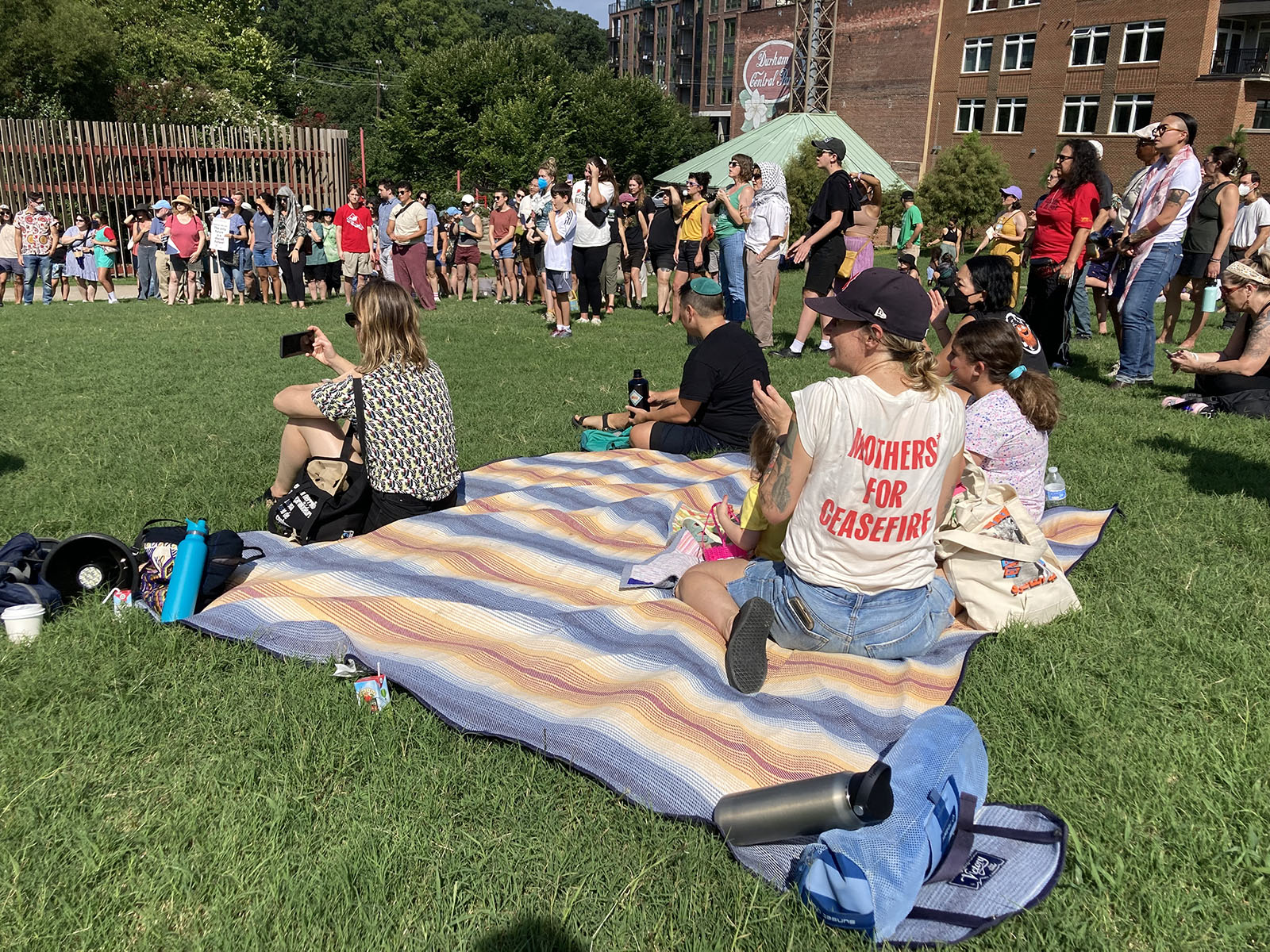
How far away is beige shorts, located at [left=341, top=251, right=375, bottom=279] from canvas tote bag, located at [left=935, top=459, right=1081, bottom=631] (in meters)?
14.4

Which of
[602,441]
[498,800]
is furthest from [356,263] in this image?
[498,800]

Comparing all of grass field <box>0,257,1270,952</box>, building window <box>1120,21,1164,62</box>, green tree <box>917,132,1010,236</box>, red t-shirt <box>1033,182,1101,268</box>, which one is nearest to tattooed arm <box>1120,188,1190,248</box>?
red t-shirt <box>1033,182,1101,268</box>

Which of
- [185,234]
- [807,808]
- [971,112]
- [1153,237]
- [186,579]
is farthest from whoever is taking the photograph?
[971,112]

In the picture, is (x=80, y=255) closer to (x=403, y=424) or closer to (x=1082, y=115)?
(x=403, y=424)

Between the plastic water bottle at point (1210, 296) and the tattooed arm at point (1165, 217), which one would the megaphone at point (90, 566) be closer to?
the tattooed arm at point (1165, 217)

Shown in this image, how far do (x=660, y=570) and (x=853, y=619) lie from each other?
1081 mm

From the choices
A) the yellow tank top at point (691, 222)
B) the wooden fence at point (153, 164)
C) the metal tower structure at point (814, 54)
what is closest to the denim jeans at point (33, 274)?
the wooden fence at point (153, 164)

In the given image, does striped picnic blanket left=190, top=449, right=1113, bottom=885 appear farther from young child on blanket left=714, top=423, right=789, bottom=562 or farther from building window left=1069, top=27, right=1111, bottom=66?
building window left=1069, top=27, right=1111, bottom=66

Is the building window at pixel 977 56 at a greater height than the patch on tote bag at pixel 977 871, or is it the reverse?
the building window at pixel 977 56

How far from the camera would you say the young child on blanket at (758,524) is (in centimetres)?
409

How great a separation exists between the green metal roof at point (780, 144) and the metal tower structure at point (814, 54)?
15.0 meters

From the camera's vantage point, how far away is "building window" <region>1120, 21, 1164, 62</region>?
1430 inches

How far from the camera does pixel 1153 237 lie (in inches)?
331

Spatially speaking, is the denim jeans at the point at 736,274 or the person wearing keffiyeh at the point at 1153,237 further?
the denim jeans at the point at 736,274
